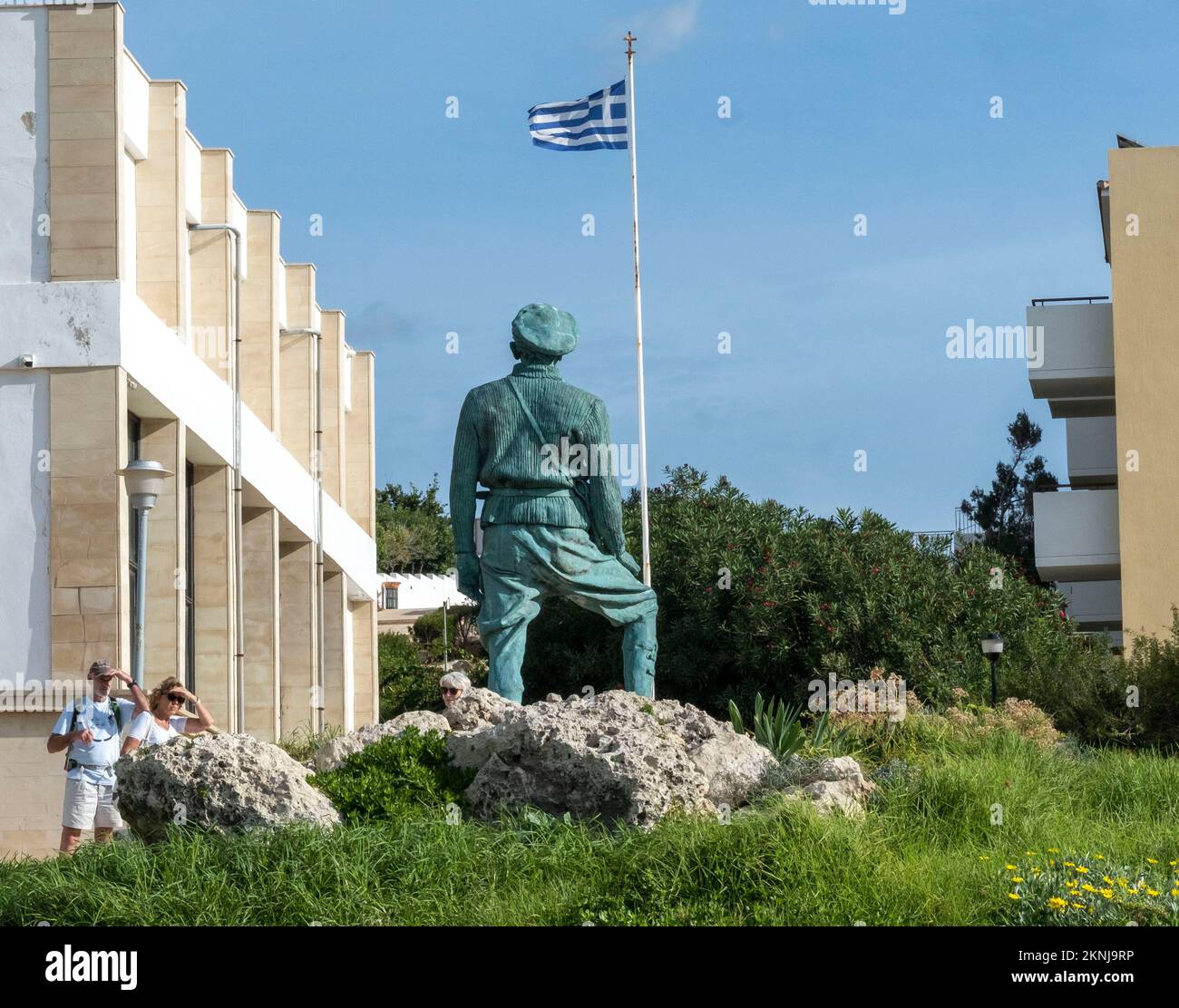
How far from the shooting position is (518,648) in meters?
13.5

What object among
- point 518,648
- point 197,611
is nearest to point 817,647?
point 197,611

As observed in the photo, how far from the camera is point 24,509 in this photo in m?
20.7

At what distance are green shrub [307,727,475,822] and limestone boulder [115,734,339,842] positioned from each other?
1.39 feet

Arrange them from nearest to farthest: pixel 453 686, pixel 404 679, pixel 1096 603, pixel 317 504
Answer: pixel 453 686
pixel 317 504
pixel 1096 603
pixel 404 679

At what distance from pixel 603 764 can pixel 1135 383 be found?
2438 centimetres

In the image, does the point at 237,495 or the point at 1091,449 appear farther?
the point at 1091,449

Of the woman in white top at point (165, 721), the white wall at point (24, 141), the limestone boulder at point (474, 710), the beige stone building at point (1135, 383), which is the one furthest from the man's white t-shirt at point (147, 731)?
the beige stone building at point (1135, 383)

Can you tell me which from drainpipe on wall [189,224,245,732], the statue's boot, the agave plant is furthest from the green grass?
drainpipe on wall [189,224,245,732]

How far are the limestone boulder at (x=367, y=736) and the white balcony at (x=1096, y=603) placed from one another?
24331mm

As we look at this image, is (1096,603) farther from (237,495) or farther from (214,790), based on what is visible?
(214,790)

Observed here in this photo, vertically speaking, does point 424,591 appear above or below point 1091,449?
below

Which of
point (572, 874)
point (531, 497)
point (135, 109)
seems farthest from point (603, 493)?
point (135, 109)

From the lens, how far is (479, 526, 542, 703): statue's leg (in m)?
13.3
